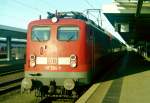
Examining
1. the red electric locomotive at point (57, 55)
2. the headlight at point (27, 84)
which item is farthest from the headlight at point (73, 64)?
the headlight at point (27, 84)

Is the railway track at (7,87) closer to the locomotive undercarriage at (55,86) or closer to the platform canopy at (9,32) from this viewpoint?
the locomotive undercarriage at (55,86)

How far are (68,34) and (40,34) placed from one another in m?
1.04

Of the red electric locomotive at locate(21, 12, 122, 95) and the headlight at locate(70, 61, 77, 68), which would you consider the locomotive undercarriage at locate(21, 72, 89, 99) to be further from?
the headlight at locate(70, 61, 77, 68)

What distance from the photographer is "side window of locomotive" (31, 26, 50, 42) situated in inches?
529

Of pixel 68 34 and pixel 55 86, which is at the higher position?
pixel 68 34

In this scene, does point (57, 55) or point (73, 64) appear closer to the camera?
point (73, 64)

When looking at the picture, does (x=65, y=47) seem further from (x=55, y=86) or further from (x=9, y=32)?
(x=9, y=32)

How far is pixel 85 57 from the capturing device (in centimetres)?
1329

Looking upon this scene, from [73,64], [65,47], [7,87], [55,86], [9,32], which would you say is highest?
[9,32]

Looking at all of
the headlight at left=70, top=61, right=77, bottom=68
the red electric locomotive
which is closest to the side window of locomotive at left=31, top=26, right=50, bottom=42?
the red electric locomotive

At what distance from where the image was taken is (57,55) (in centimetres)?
1303

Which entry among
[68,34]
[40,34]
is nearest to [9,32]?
[40,34]

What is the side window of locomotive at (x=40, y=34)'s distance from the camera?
13.4m

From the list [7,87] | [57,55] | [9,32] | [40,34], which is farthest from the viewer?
[9,32]
